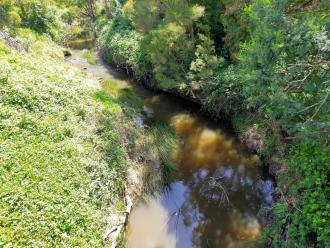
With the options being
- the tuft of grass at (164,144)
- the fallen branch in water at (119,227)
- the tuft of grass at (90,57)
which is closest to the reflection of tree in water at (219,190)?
the tuft of grass at (164,144)

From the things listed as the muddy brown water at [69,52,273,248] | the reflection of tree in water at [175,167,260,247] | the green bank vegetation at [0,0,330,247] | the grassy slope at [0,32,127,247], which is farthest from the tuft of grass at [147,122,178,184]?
the grassy slope at [0,32,127,247]

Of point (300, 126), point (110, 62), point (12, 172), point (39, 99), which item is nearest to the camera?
point (300, 126)

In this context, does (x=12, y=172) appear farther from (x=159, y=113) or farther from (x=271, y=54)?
(x=159, y=113)

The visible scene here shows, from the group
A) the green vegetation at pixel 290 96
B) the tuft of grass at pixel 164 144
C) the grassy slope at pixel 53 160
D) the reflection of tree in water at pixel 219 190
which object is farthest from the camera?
the tuft of grass at pixel 164 144

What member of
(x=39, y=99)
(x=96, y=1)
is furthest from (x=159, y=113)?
(x=96, y=1)

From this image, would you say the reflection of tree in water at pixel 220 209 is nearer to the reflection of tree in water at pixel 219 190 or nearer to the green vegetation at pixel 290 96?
the reflection of tree in water at pixel 219 190

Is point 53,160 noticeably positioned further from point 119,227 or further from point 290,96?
point 290,96
